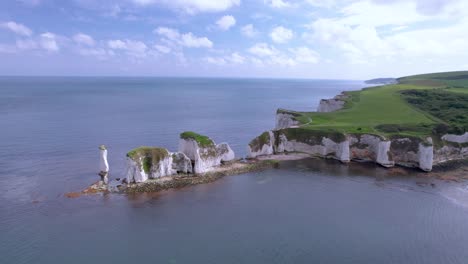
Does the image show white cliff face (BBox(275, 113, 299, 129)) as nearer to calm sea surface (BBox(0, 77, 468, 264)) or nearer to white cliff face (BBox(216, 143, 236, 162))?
calm sea surface (BBox(0, 77, 468, 264))

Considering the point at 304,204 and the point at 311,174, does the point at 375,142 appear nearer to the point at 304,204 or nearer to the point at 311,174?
the point at 311,174

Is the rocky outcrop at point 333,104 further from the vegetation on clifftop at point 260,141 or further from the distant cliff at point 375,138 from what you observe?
the vegetation on clifftop at point 260,141

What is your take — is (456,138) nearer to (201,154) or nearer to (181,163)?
(201,154)

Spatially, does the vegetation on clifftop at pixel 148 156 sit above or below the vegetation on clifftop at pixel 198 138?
below

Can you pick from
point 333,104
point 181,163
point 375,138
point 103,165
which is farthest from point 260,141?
point 333,104

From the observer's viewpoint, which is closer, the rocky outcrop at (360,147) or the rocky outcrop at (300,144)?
the rocky outcrop at (360,147)

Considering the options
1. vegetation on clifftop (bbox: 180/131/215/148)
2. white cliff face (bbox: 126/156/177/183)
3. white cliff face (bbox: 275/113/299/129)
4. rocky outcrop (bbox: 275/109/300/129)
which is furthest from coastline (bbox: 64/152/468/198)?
rocky outcrop (bbox: 275/109/300/129)

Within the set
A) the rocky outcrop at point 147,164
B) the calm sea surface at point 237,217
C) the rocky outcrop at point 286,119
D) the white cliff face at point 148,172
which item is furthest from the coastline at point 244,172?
the rocky outcrop at point 286,119
